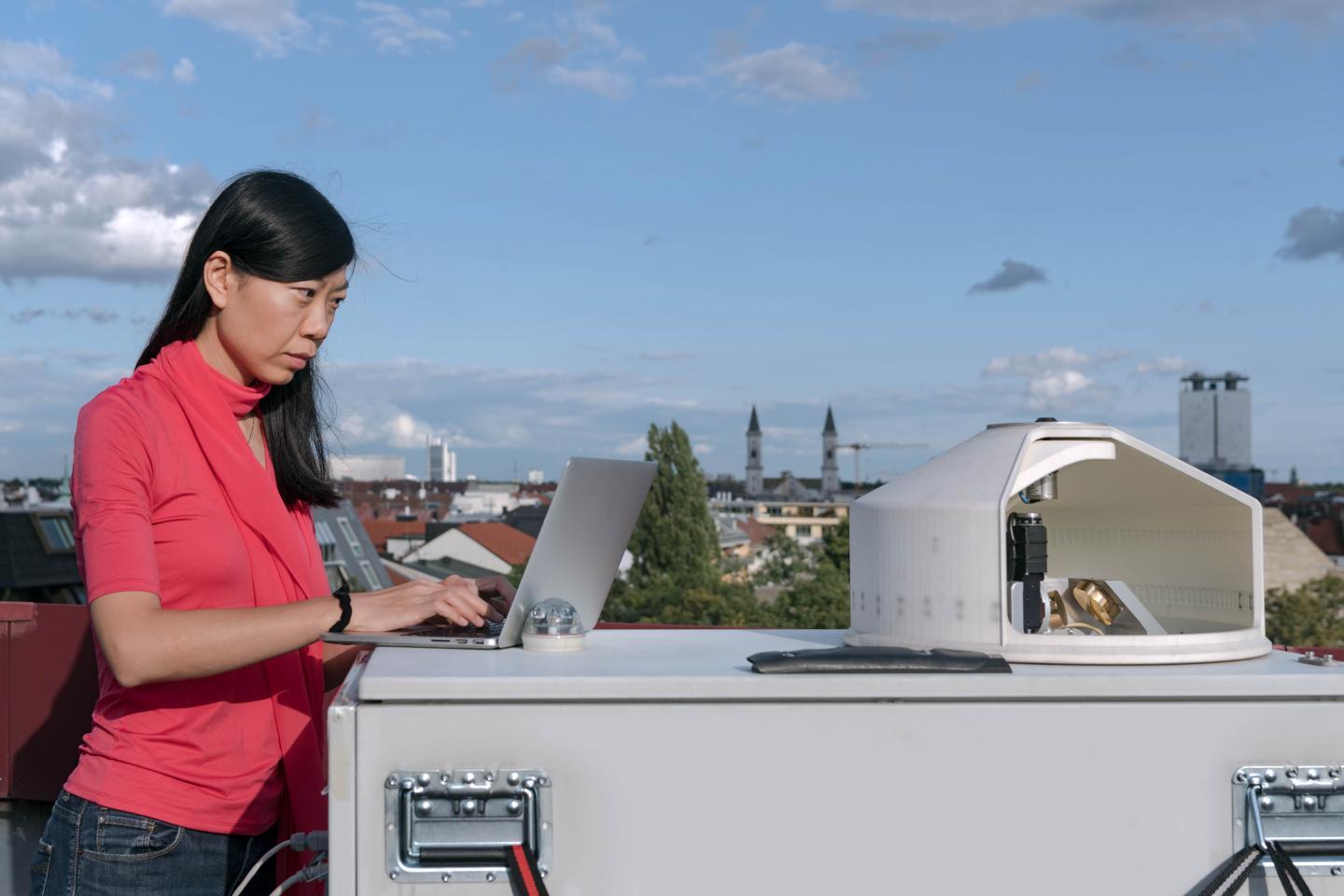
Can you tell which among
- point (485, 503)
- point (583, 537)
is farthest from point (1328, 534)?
point (583, 537)

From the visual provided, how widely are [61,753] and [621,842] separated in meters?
1.97

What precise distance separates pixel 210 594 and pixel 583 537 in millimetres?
546

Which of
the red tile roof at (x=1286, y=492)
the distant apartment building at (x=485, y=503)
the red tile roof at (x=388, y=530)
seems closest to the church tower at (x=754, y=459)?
the distant apartment building at (x=485, y=503)

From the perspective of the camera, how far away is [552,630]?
1.83m

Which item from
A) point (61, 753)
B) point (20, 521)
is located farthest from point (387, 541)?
point (61, 753)

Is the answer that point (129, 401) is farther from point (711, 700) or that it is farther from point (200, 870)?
point (711, 700)

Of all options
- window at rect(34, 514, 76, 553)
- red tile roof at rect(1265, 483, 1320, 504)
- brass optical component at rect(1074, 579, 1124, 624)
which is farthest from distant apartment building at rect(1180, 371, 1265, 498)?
brass optical component at rect(1074, 579, 1124, 624)

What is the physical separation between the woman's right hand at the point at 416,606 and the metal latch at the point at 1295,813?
1.06m

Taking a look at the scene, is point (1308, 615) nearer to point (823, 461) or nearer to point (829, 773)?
point (829, 773)

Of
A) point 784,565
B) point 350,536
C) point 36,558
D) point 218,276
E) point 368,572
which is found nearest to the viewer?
point 218,276

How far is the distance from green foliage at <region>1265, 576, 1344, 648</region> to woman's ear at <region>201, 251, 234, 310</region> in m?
21.0

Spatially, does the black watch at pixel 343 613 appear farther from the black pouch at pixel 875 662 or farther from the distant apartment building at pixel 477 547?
the distant apartment building at pixel 477 547

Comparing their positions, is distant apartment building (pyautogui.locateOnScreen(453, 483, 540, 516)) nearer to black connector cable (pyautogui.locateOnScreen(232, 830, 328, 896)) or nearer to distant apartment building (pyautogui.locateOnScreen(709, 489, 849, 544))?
distant apartment building (pyautogui.locateOnScreen(709, 489, 849, 544))

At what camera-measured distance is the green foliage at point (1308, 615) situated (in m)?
21.0
